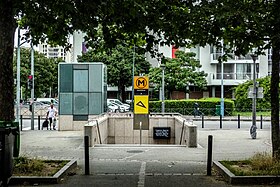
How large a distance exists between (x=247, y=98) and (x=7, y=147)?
40038mm

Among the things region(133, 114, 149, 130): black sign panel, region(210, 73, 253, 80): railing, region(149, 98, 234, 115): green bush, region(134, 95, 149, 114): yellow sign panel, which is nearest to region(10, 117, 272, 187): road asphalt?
region(133, 114, 149, 130): black sign panel

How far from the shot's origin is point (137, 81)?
2169cm

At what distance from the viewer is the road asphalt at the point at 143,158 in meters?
Result: 10.1

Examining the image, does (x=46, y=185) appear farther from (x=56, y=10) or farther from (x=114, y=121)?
(x=114, y=121)

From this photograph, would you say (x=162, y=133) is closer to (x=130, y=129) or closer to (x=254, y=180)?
(x=130, y=129)

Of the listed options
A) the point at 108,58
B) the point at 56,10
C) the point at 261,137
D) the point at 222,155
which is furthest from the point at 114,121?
the point at 108,58

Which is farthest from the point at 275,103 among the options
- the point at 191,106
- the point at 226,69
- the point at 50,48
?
the point at 226,69

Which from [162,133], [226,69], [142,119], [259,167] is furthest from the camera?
[226,69]

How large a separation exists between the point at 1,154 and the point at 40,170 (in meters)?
2.34

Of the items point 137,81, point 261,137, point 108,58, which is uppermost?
point 108,58

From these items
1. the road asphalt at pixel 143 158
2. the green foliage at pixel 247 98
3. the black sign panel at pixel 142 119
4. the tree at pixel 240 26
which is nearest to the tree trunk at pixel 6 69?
the road asphalt at pixel 143 158

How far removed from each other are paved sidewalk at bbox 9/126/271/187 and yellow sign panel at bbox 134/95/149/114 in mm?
2992

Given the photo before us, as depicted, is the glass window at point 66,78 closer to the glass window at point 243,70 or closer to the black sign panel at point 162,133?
the black sign panel at point 162,133

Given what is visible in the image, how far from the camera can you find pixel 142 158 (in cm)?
1478
